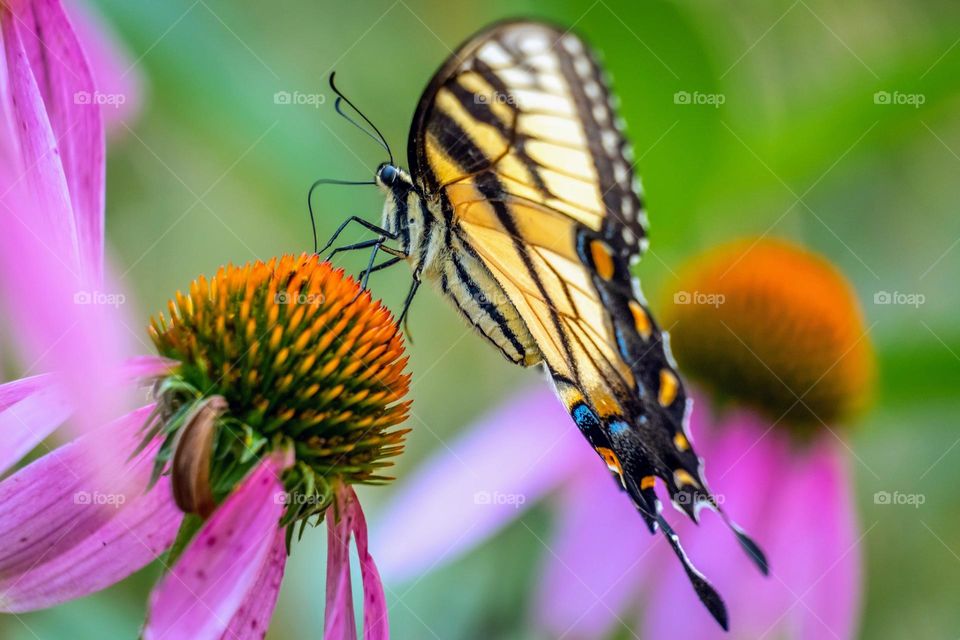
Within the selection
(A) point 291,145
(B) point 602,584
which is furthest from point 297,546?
(A) point 291,145

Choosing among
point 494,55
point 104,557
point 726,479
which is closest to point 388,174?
point 494,55

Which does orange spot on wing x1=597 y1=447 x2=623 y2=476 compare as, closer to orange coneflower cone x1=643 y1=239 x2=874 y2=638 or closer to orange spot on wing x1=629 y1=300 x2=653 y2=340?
orange spot on wing x1=629 y1=300 x2=653 y2=340

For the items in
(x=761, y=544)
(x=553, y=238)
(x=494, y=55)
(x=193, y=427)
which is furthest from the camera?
(x=761, y=544)

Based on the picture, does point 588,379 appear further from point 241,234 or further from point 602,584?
point 241,234

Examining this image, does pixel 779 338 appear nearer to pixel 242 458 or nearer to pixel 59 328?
pixel 242 458


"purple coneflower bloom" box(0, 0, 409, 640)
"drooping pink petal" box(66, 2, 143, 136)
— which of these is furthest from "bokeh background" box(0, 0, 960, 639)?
"purple coneflower bloom" box(0, 0, 409, 640)

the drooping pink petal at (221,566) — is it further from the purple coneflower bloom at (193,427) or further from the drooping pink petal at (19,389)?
the drooping pink petal at (19,389)
